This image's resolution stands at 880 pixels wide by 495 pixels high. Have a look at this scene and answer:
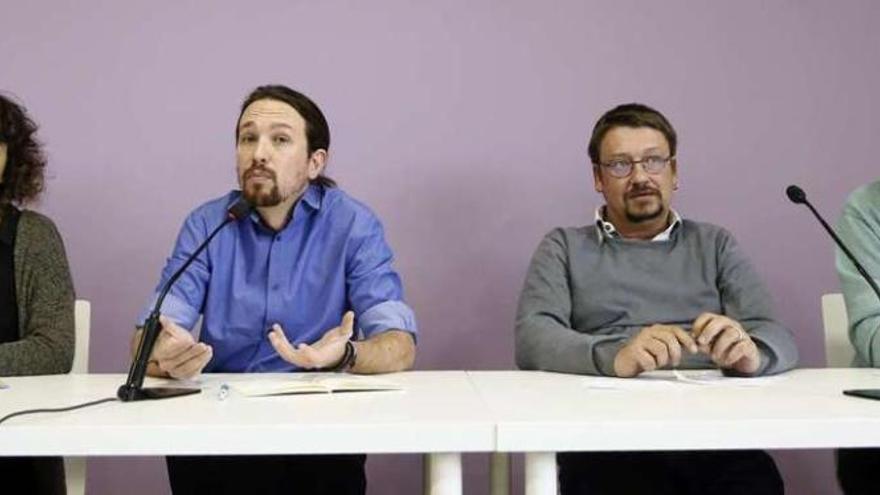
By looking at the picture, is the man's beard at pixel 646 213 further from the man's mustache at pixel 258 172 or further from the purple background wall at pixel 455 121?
the man's mustache at pixel 258 172

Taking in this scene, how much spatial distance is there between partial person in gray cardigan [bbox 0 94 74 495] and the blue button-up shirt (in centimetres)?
18

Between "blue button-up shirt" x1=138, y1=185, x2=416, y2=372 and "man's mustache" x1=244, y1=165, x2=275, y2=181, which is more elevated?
"man's mustache" x1=244, y1=165, x2=275, y2=181

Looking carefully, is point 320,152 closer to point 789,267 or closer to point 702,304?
point 702,304

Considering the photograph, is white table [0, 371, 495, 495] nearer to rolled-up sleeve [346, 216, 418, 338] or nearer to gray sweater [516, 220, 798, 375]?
rolled-up sleeve [346, 216, 418, 338]

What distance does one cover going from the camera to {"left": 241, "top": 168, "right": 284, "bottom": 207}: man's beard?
1.81m

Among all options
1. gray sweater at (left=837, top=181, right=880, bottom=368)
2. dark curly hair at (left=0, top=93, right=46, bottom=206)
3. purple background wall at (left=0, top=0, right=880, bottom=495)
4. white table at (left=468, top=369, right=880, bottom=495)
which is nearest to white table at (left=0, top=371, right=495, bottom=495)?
white table at (left=468, top=369, right=880, bottom=495)

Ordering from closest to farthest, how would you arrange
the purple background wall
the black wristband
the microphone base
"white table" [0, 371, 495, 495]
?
"white table" [0, 371, 495, 495]
the microphone base
the black wristband
the purple background wall

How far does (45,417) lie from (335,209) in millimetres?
912

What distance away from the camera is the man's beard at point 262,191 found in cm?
181

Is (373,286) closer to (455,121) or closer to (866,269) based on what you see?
(455,121)

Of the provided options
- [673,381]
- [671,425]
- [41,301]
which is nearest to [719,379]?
[673,381]

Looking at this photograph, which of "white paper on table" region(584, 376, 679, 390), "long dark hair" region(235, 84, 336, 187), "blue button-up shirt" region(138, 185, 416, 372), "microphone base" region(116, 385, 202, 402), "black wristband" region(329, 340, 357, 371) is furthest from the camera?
"long dark hair" region(235, 84, 336, 187)

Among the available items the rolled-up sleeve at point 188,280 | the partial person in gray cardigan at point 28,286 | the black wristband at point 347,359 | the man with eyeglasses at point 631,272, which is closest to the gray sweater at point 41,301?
the partial person in gray cardigan at point 28,286

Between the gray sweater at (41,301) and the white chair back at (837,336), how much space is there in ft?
4.90
